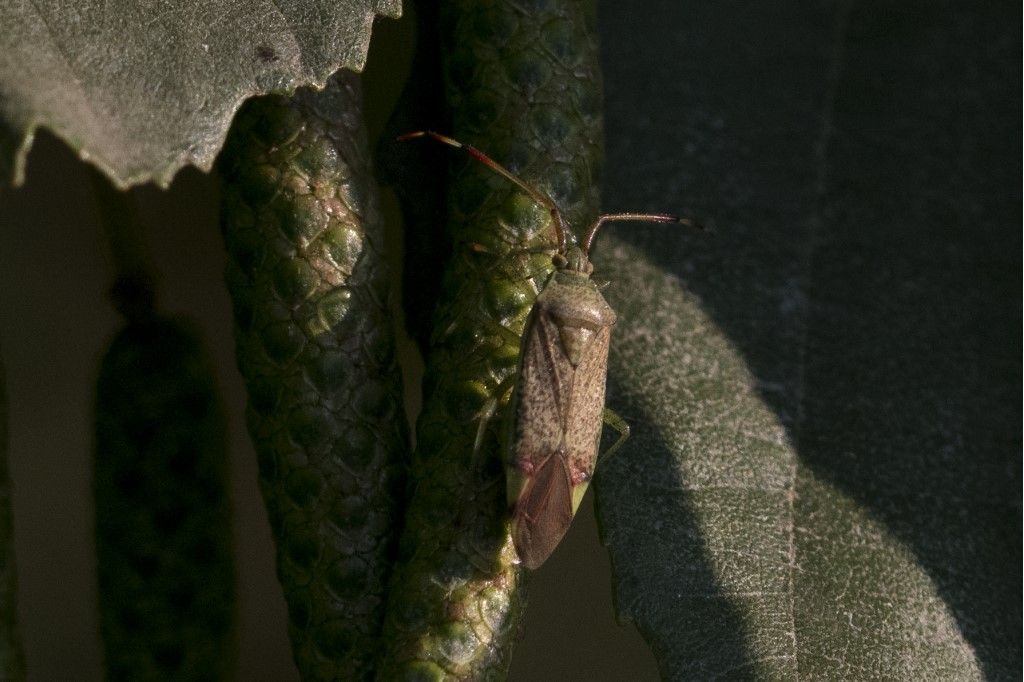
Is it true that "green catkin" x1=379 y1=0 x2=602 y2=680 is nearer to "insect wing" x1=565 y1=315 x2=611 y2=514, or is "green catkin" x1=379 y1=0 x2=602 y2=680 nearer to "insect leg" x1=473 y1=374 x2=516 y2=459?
"insect leg" x1=473 y1=374 x2=516 y2=459

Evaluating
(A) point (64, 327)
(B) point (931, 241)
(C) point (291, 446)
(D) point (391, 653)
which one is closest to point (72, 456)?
(A) point (64, 327)

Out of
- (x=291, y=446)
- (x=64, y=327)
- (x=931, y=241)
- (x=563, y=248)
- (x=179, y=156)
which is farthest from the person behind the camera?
(x=64, y=327)

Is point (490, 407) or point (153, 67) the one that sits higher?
point (153, 67)

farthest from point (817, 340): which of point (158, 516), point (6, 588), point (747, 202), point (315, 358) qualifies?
point (6, 588)

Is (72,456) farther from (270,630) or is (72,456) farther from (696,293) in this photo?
(696,293)

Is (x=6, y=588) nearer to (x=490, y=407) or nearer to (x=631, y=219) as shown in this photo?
(x=490, y=407)

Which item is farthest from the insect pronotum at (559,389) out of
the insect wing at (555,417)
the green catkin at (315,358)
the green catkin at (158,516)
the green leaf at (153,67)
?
the green catkin at (158,516)

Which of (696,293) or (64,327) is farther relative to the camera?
(64,327)
